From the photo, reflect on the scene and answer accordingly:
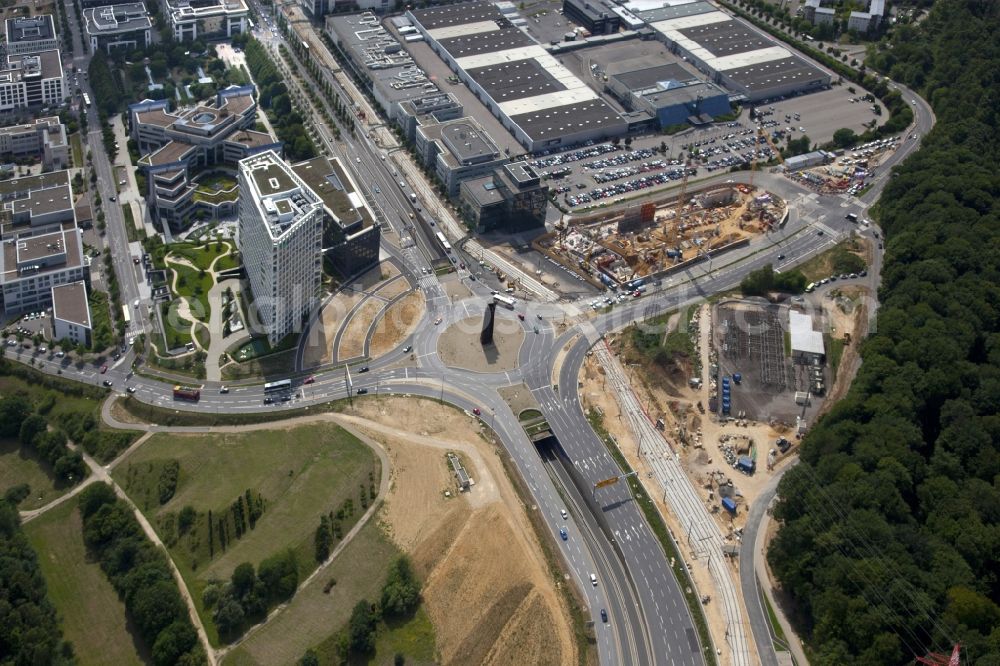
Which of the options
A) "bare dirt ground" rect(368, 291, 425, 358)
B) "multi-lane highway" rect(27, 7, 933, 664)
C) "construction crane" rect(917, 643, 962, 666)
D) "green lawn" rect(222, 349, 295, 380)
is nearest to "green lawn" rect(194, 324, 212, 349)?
"green lawn" rect(222, 349, 295, 380)

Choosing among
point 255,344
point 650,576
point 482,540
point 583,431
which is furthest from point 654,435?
point 255,344

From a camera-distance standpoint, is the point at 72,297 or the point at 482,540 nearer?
the point at 482,540

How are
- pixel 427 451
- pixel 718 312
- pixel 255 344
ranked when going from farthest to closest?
1. pixel 718 312
2. pixel 255 344
3. pixel 427 451

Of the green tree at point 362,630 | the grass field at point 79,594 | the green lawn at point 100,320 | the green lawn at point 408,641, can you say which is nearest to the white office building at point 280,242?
the green lawn at point 100,320

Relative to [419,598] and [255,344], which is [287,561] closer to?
[419,598]

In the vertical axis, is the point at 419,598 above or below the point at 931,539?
below

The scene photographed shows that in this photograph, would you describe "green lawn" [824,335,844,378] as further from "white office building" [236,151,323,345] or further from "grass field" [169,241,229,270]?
"grass field" [169,241,229,270]

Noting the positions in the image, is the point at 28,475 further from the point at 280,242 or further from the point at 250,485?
the point at 280,242
